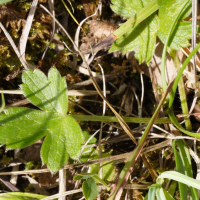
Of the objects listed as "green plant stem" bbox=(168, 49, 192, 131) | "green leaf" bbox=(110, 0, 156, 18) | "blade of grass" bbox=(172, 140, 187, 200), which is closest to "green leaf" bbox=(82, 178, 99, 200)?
"blade of grass" bbox=(172, 140, 187, 200)

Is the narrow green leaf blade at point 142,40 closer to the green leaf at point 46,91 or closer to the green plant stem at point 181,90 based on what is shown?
the green plant stem at point 181,90

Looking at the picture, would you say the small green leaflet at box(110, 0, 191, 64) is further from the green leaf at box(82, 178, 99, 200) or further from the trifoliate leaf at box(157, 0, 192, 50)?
the green leaf at box(82, 178, 99, 200)

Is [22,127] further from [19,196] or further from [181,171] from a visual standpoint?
[181,171]

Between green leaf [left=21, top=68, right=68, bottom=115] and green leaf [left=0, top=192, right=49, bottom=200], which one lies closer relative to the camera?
green leaf [left=21, top=68, right=68, bottom=115]

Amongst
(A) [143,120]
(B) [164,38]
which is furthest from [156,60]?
(A) [143,120]

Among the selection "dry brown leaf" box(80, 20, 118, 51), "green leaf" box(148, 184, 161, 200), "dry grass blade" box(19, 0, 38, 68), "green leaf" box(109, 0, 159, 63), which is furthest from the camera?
"dry brown leaf" box(80, 20, 118, 51)

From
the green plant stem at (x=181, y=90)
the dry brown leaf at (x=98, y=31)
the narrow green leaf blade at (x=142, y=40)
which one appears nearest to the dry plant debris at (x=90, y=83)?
the dry brown leaf at (x=98, y=31)

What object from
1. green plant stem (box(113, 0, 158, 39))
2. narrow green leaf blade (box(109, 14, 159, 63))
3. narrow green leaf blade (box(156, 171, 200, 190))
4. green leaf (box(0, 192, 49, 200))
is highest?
green plant stem (box(113, 0, 158, 39))

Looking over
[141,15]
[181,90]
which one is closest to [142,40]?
[141,15]
